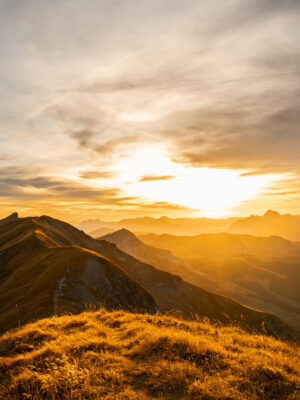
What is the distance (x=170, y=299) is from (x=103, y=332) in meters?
85.9

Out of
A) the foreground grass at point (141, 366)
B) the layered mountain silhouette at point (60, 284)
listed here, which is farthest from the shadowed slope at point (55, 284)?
the foreground grass at point (141, 366)

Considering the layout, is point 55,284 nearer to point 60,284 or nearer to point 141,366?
point 60,284

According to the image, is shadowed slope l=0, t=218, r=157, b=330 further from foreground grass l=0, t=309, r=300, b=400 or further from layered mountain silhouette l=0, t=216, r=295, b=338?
foreground grass l=0, t=309, r=300, b=400

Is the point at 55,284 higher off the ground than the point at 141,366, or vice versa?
the point at 141,366

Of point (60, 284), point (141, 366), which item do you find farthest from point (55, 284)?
point (141, 366)

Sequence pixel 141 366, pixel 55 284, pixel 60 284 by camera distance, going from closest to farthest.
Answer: pixel 141 366 < pixel 55 284 < pixel 60 284

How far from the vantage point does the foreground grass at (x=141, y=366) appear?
6.53 m

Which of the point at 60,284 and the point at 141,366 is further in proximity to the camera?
the point at 60,284

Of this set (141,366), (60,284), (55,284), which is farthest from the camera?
(60,284)

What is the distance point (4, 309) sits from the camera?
105 ft

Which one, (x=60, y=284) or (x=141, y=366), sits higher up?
(x=141, y=366)

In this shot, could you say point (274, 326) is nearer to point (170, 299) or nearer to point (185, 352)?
point (170, 299)

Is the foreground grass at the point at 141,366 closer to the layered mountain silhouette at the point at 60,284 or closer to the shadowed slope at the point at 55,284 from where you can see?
the layered mountain silhouette at the point at 60,284

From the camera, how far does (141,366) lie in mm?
8086
